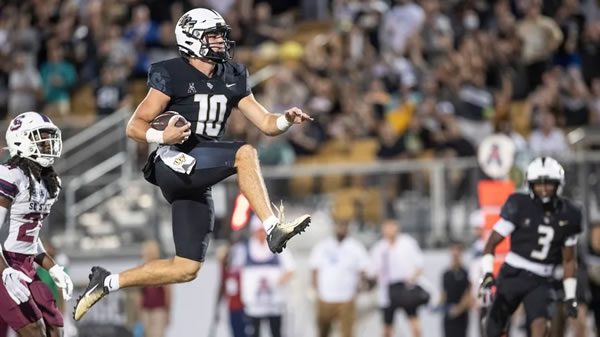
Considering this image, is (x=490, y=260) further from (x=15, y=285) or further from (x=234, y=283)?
(x=234, y=283)

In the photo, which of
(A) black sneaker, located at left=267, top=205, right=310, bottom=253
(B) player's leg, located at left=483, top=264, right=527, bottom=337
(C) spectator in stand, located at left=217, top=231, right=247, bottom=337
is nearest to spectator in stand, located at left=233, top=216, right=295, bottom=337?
(C) spectator in stand, located at left=217, top=231, right=247, bottom=337

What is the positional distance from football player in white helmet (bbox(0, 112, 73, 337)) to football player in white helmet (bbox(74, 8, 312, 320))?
313 millimetres

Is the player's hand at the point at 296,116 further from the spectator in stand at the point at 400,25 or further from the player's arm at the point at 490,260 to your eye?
the spectator in stand at the point at 400,25

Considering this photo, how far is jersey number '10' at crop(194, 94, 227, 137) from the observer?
12.4m

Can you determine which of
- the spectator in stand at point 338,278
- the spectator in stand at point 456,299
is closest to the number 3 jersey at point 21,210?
the spectator in stand at point 338,278

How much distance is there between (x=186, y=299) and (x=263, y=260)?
6.49ft

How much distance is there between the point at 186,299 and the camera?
874 inches

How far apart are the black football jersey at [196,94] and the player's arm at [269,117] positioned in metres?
0.13

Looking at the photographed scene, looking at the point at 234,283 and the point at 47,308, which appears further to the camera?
the point at 234,283

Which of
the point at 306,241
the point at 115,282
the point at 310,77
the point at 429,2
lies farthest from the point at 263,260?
the point at 115,282

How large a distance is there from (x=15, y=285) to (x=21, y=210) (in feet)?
2.09

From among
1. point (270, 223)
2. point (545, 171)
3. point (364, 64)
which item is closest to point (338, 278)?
point (364, 64)

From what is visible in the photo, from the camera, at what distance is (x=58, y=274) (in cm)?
1291

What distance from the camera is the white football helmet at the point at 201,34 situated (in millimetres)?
12422
